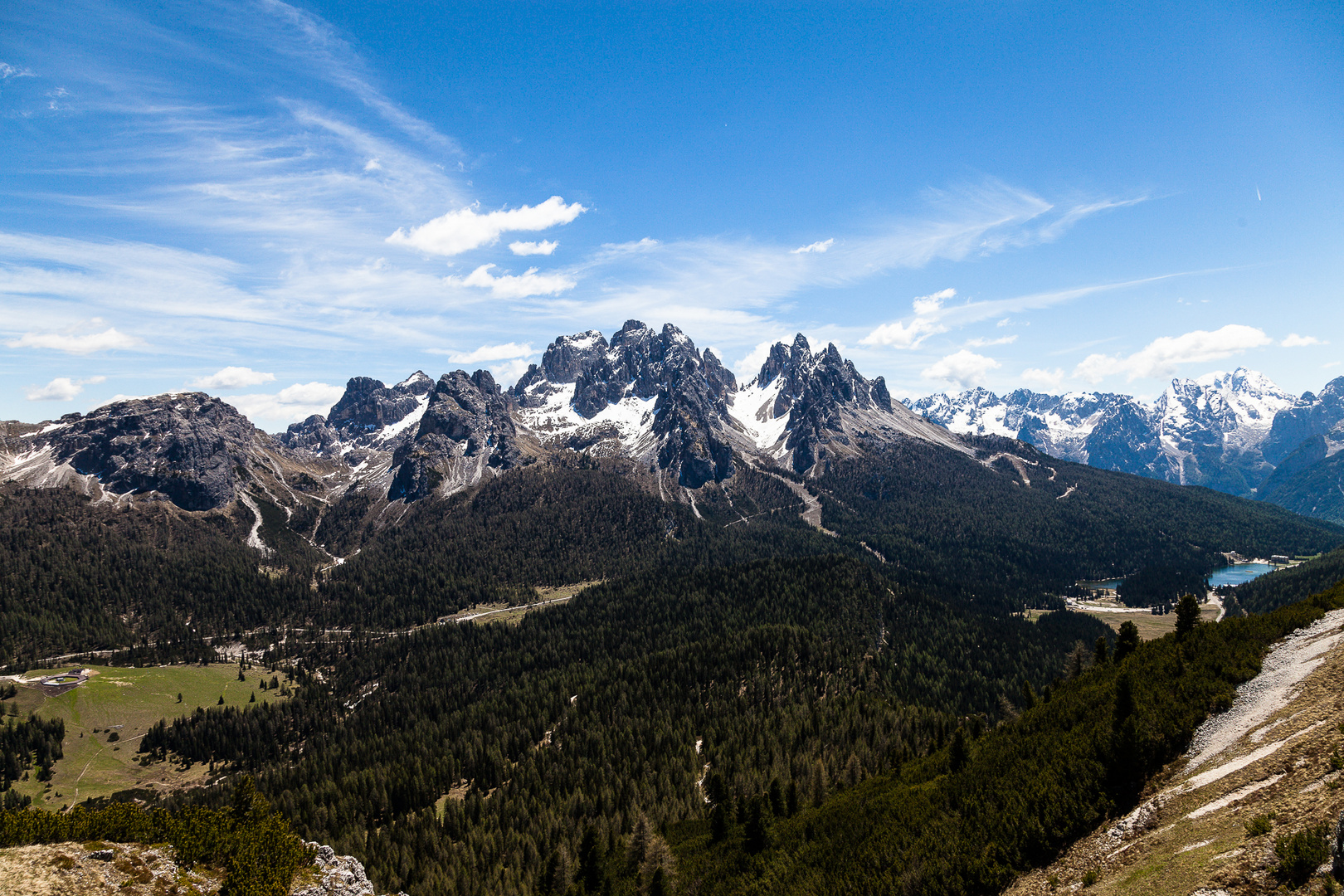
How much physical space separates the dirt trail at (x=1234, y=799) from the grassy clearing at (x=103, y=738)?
667 feet

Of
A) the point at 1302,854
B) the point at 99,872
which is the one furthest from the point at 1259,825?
the point at 99,872

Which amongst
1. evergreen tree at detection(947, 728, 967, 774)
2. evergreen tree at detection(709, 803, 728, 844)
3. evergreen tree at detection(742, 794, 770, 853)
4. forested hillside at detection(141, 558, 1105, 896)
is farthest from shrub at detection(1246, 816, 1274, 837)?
forested hillside at detection(141, 558, 1105, 896)

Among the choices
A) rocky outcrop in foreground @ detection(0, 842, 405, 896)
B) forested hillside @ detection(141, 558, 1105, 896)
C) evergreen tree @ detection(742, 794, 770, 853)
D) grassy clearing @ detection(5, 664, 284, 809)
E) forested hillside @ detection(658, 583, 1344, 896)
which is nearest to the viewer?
rocky outcrop in foreground @ detection(0, 842, 405, 896)

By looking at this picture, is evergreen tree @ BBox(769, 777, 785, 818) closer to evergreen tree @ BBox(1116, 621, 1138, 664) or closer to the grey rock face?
evergreen tree @ BBox(1116, 621, 1138, 664)

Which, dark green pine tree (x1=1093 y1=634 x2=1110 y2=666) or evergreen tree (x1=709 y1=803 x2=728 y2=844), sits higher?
dark green pine tree (x1=1093 y1=634 x2=1110 y2=666)

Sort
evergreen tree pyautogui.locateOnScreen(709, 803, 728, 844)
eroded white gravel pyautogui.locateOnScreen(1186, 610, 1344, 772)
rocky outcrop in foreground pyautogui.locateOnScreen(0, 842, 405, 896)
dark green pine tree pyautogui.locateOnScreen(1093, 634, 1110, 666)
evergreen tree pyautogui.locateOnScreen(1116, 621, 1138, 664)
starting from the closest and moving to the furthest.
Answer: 1. eroded white gravel pyautogui.locateOnScreen(1186, 610, 1344, 772)
2. rocky outcrop in foreground pyautogui.locateOnScreen(0, 842, 405, 896)
3. evergreen tree pyautogui.locateOnScreen(1116, 621, 1138, 664)
4. evergreen tree pyautogui.locateOnScreen(709, 803, 728, 844)
5. dark green pine tree pyautogui.locateOnScreen(1093, 634, 1110, 666)

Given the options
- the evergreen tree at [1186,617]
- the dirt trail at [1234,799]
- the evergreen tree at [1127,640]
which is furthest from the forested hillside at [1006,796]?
the dirt trail at [1234,799]

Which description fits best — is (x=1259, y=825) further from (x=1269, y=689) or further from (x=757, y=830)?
(x=757, y=830)

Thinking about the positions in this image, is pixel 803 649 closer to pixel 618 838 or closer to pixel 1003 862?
pixel 618 838

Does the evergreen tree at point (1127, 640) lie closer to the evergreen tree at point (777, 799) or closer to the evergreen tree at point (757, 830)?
the evergreen tree at point (777, 799)

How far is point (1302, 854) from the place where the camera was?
24703 millimetres

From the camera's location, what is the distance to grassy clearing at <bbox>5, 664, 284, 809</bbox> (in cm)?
14938

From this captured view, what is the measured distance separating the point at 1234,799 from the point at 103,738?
253 m

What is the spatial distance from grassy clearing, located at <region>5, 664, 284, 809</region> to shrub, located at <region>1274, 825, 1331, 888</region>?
210 metres
